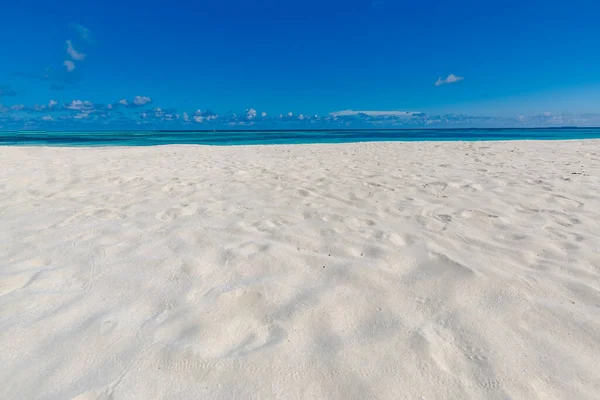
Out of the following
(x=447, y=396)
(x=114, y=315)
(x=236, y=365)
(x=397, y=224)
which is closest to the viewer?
(x=447, y=396)

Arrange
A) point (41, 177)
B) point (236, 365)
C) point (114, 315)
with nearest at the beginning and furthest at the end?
Answer: point (236, 365), point (114, 315), point (41, 177)

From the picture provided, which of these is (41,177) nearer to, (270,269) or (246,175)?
(246,175)

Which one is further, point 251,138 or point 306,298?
point 251,138

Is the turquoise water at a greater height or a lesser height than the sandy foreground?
lesser

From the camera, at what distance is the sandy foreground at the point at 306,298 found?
4.78 ft

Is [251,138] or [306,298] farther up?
[306,298]

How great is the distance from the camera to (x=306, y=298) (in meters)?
2.02

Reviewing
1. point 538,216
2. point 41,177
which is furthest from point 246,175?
point 538,216

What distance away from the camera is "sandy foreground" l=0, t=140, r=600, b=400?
146cm

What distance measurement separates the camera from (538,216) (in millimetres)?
3262

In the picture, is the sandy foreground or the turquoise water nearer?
the sandy foreground

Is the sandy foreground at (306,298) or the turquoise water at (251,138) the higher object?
the sandy foreground at (306,298)

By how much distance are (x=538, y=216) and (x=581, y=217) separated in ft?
1.16

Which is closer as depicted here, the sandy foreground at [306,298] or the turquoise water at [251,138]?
the sandy foreground at [306,298]
